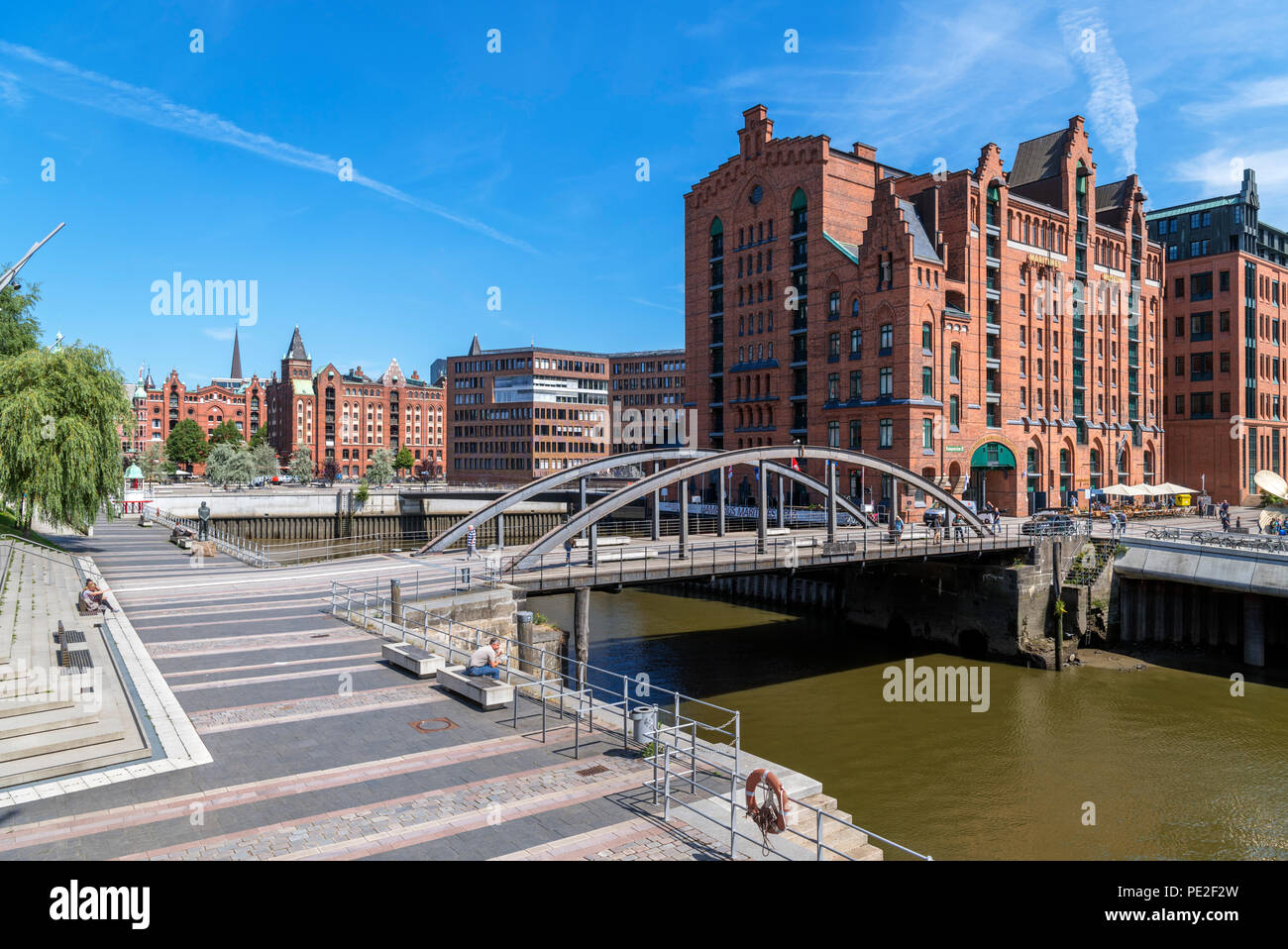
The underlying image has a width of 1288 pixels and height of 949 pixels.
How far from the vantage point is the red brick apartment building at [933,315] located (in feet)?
182

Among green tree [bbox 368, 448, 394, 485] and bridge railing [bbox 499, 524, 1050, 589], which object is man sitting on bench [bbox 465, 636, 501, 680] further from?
green tree [bbox 368, 448, 394, 485]

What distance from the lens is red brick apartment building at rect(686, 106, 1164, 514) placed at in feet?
182

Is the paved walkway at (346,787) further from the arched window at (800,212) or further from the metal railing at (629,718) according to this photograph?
the arched window at (800,212)

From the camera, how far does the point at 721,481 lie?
35.1m

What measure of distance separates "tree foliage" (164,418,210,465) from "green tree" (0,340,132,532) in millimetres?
110122

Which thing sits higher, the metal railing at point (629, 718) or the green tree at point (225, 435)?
the green tree at point (225, 435)

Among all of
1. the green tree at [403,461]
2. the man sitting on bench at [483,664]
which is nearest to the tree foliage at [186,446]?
the green tree at [403,461]

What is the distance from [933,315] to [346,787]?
5117 centimetres

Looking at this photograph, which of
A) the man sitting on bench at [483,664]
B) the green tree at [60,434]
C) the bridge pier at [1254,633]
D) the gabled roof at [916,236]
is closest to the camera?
the man sitting on bench at [483,664]

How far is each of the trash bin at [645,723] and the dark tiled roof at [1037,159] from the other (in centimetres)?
6489

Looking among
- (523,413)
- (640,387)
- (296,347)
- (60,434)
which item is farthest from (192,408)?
(60,434)
